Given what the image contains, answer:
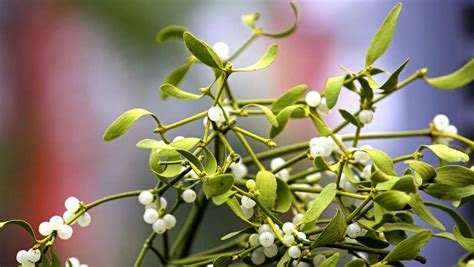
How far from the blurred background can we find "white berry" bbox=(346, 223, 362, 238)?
2.47 ft

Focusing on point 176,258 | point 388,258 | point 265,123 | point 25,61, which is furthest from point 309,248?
point 25,61

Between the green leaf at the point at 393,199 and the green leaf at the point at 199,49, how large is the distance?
136mm

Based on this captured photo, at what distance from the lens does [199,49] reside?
36 cm

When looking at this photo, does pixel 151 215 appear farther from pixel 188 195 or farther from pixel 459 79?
pixel 459 79

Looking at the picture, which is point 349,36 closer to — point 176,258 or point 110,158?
point 110,158

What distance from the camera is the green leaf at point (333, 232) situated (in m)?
0.35

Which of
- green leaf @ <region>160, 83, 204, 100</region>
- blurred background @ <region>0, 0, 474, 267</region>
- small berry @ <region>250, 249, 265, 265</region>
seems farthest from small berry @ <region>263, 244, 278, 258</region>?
blurred background @ <region>0, 0, 474, 267</region>

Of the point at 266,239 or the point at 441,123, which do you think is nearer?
the point at 266,239

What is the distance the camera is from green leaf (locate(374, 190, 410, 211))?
330mm

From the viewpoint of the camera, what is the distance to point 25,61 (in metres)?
1.17

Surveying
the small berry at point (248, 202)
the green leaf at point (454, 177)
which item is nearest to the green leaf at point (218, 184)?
the small berry at point (248, 202)

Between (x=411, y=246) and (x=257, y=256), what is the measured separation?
11 centimetres

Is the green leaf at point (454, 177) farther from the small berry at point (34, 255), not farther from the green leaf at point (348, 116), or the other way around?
the small berry at point (34, 255)

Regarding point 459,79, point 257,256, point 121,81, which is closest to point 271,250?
point 257,256
